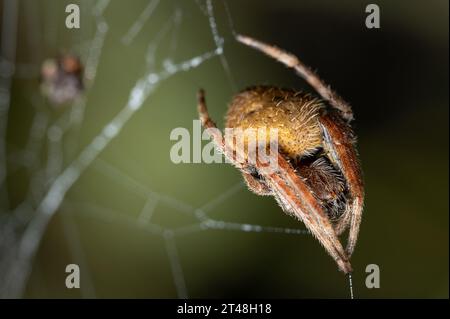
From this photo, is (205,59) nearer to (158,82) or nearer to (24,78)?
(158,82)

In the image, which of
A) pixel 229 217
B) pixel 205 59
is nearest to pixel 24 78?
pixel 205 59

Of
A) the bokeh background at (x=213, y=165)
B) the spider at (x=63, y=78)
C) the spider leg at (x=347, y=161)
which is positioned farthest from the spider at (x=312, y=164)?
the spider at (x=63, y=78)

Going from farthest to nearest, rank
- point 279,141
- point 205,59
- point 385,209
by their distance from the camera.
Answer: point 205,59, point 385,209, point 279,141

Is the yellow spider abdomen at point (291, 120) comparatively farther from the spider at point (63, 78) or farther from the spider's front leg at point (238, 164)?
the spider at point (63, 78)

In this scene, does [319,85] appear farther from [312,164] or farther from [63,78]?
[63,78]

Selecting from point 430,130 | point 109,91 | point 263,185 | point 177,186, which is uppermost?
point 109,91
